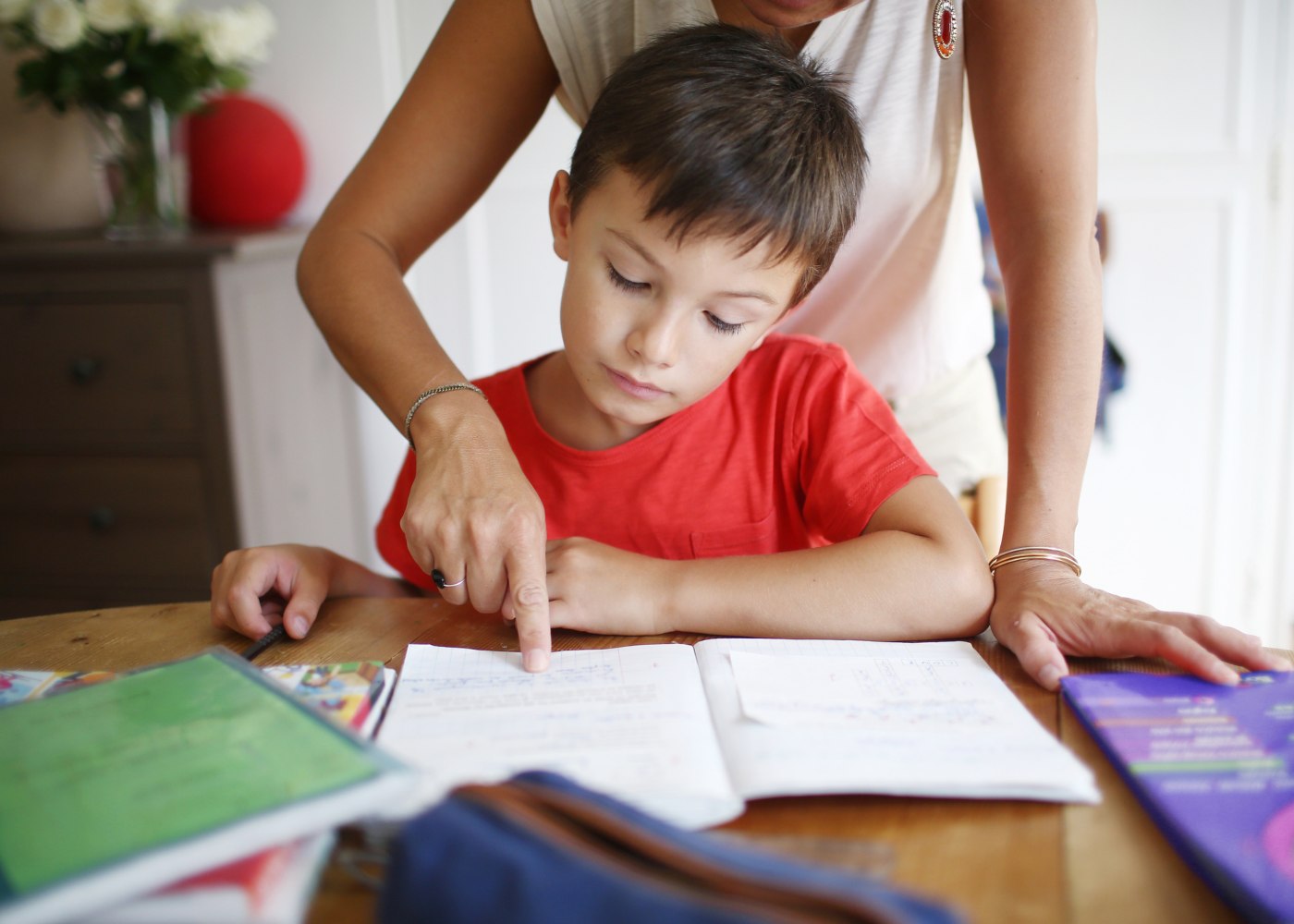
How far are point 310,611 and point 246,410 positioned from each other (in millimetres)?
1360

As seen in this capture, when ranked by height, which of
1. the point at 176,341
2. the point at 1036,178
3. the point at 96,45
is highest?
the point at 96,45

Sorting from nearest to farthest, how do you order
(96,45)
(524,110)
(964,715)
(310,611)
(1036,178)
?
(964,715) < (310,611) < (1036,178) < (524,110) < (96,45)

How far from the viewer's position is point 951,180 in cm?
131

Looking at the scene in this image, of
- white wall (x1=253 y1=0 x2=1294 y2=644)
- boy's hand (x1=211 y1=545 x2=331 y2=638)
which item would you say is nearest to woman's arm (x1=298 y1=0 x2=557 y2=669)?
boy's hand (x1=211 y1=545 x2=331 y2=638)

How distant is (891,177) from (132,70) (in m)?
1.58

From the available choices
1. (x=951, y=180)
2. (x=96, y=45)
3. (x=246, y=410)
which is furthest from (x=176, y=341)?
(x=951, y=180)

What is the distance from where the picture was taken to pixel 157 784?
0.53m

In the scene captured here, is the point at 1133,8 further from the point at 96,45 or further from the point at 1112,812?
the point at 1112,812

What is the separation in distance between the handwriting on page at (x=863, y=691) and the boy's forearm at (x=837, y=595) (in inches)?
2.6

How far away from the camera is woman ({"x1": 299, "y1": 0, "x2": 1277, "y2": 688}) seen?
84 centimetres

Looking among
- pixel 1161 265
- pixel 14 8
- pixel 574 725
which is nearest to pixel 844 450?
pixel 574 725

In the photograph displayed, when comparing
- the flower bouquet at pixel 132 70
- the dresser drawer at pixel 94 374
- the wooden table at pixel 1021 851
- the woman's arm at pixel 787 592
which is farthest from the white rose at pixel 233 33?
the wooden table at pixel 1021 851

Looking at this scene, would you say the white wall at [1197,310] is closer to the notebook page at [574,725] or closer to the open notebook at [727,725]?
the open notebook at [727,725]

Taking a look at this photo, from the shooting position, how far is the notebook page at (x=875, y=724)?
2.01 feet
